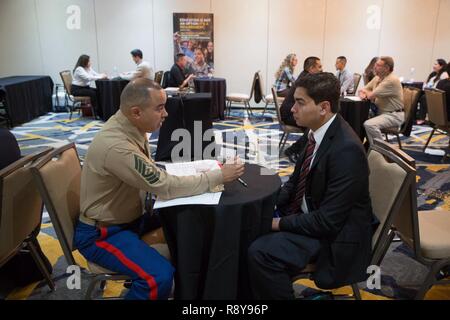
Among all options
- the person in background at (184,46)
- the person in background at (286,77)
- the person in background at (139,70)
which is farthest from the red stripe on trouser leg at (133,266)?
the person in background at (184,46)

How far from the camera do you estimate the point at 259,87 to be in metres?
7.84

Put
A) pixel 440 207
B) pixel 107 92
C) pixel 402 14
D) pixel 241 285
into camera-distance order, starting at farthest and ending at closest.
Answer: pixel 402 14 → pixel 107 92 → pixel 440 207 → pixel 241 285

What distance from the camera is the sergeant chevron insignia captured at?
1.71 m

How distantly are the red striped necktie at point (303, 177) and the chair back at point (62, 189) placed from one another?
1134 millimetres

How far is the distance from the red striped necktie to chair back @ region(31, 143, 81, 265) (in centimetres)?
113

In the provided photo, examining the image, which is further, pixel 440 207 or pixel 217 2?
pixel 217 2

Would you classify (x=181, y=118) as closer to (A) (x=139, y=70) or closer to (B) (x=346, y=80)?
(A) (x=139, y=70)

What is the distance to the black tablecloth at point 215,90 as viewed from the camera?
7510 mm

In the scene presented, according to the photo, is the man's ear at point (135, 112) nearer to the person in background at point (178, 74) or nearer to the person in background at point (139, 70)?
the person in background at point (178, 74)

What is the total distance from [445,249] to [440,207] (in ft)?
6.01

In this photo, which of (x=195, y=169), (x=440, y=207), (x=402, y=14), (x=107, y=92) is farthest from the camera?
(x=402, y=14)

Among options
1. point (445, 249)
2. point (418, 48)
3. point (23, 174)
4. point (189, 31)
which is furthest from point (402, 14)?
point (23, 174)

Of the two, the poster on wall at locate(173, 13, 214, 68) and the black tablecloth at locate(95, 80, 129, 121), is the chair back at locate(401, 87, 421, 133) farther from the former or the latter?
the poster on wall at locate(173, 13, 214, 68)

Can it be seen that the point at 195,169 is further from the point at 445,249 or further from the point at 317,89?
the point at 445,249
